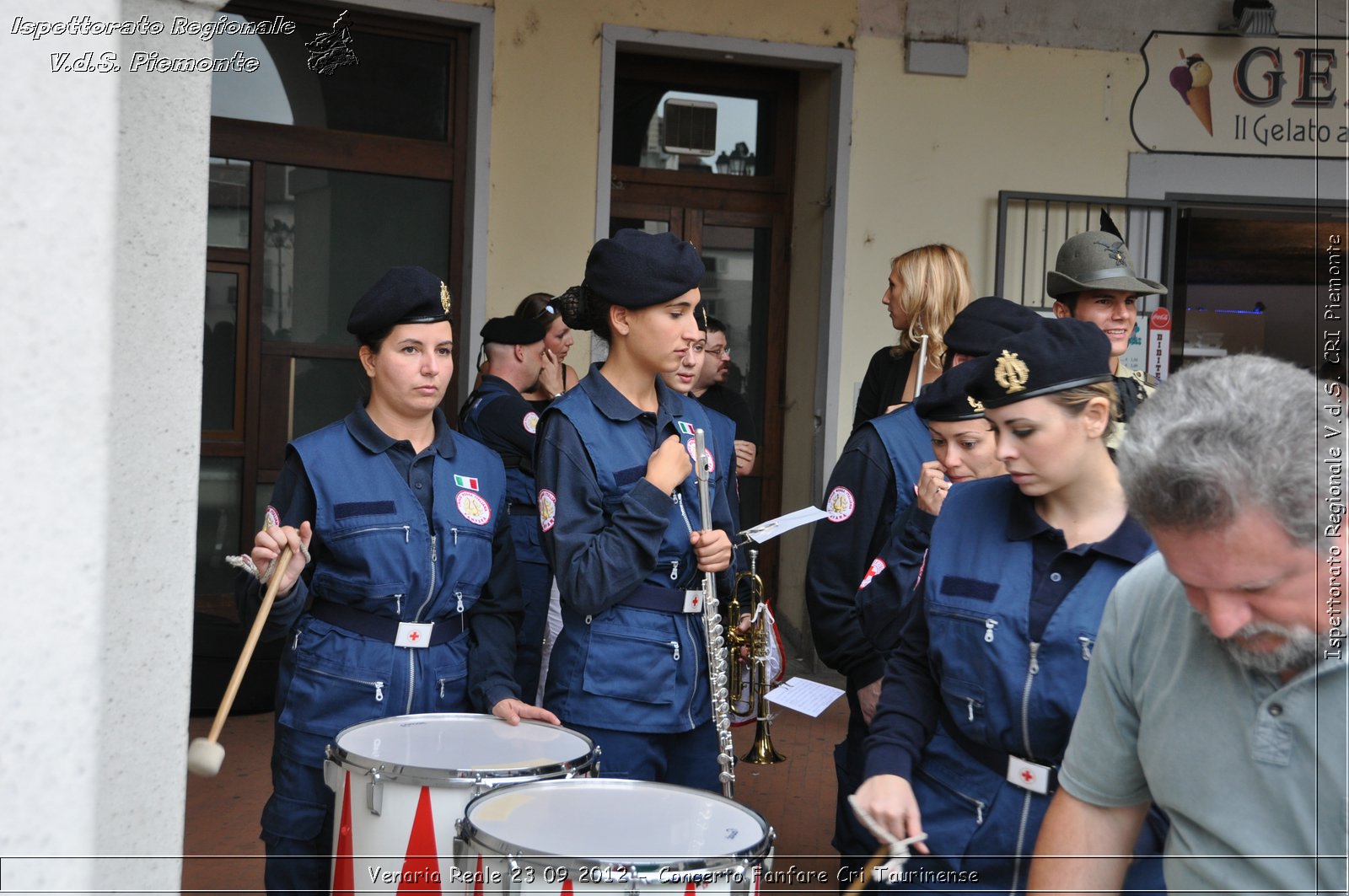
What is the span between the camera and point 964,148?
7.39 metres

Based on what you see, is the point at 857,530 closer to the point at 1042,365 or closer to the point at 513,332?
the point at 1042,365

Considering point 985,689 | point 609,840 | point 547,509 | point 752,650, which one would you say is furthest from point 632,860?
point 752,650

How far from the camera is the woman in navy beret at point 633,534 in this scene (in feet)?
9.95

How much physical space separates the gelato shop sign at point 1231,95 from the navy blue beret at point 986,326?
471 cm

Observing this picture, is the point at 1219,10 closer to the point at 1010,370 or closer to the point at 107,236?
the point at 1010,370

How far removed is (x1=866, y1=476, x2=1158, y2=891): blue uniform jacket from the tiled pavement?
134 cm

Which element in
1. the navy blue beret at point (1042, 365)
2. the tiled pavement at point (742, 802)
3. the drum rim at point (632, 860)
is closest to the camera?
the drum rim at point (632, 860)

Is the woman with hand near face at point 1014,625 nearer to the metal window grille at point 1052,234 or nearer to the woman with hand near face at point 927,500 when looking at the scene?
the woman with hand near face at point 927,500

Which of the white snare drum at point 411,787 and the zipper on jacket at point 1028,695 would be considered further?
the white snare drum at point 411,787

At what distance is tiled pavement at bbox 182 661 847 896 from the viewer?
4.38 metres

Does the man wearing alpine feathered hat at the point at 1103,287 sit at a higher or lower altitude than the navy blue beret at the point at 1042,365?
higher

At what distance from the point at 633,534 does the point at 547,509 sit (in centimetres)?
26

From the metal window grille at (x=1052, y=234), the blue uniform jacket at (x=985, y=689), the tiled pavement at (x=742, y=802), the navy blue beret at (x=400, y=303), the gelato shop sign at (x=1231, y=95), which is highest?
the gelato shop sign at (x=1231, y=95)

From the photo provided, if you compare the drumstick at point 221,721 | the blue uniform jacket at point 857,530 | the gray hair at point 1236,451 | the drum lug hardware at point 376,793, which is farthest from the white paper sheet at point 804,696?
the gray hair at point 1236,451
